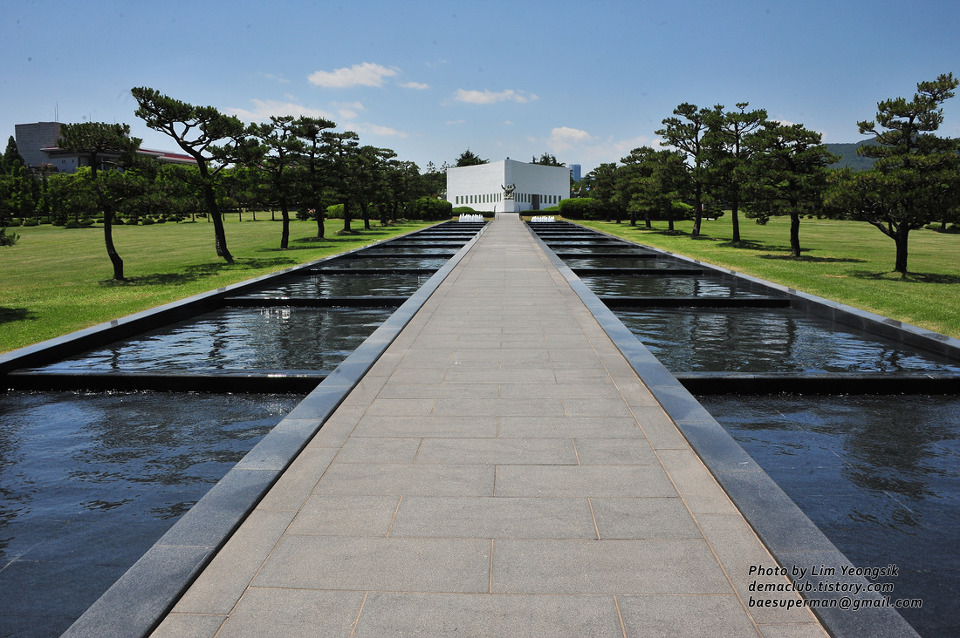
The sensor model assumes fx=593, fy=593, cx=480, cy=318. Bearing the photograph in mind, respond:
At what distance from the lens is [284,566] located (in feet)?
9.63

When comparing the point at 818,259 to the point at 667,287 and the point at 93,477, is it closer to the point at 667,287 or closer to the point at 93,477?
the point at 667,287

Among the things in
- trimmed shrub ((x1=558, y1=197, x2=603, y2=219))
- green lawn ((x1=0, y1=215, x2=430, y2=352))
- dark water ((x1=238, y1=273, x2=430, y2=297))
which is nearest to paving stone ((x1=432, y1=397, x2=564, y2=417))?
green lawn ((x1=0, y1=215, x2=430, y2=352))

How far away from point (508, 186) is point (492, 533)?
83236 mm

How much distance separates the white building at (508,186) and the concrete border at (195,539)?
267 ft

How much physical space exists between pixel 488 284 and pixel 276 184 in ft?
62.8

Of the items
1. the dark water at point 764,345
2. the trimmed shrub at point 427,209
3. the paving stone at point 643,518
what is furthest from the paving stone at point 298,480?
the trimmed shrub at point 427,209

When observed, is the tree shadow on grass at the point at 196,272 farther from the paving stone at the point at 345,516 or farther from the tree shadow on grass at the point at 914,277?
the tree shadow on grass at the point at 914,277

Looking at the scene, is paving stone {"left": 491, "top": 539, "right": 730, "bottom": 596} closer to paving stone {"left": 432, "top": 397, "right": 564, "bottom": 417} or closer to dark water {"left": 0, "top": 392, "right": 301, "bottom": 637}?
paving stone {"left": 432, "top": 397, "right": 564, "bottom": 417}

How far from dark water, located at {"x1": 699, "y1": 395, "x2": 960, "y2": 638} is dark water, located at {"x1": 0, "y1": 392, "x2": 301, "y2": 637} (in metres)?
4.19

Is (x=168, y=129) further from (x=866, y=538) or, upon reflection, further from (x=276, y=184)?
(x=866, y=538)

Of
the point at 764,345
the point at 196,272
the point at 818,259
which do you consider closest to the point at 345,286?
the point at 196,272

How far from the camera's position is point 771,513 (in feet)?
10.9

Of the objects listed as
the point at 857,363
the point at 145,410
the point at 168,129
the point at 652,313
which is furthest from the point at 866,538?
the point at 168,129

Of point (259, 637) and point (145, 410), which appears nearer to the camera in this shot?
point (259, 637)
